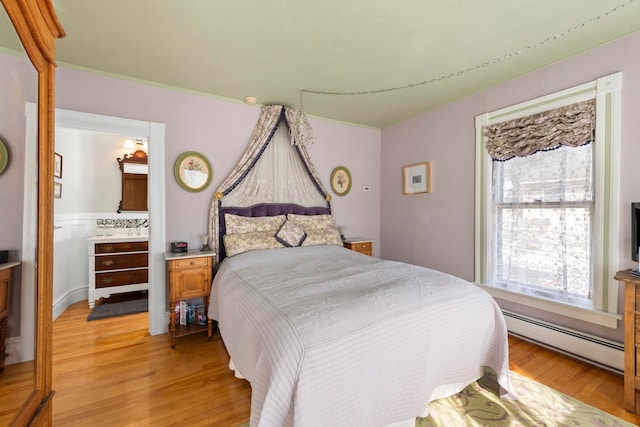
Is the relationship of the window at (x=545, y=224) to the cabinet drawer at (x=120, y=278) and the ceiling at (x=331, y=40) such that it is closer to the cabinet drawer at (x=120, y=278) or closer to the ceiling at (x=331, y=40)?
the ceiling at (x=331, y=40)

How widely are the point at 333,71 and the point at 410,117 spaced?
1.82m

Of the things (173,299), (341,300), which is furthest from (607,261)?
(173,299)

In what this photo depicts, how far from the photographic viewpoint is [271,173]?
12.1 feet

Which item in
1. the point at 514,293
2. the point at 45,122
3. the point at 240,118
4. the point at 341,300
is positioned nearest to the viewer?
the point at 45,122

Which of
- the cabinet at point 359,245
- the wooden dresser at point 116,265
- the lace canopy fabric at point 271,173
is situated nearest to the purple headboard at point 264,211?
the lace canopy fabric at point 271,173

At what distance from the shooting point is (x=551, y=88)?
2648 millimetres

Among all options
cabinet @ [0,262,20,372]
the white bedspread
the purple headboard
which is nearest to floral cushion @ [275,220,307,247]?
the purple headboard

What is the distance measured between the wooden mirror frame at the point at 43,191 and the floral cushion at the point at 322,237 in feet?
8.33

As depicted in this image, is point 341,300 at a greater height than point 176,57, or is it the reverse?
point 176,57

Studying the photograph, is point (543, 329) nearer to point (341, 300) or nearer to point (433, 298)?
point (433, 298)

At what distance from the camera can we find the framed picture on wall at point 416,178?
3818 millimetres

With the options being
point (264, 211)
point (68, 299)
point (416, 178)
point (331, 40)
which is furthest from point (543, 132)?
point (68, 299)

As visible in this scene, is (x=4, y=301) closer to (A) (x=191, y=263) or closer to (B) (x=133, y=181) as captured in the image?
(A) (x=191, y=263)

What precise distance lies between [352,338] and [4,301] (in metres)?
1.30
